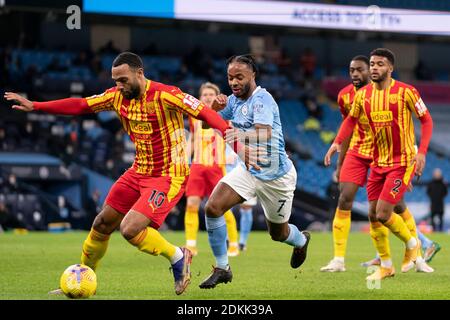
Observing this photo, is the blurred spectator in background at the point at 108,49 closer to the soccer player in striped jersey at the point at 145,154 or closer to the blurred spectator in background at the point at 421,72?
the blurred spectator in background at the point at 421,72

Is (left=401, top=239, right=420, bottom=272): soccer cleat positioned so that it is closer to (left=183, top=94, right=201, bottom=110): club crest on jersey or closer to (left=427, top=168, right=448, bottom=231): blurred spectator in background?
(left=183, top=94, right=201, bottom=110): club crest on jersey

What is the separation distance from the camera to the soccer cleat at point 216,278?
970 cm

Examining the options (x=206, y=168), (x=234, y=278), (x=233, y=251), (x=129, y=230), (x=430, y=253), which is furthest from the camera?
(x=206, y=168)

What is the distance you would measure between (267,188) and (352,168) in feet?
9.28

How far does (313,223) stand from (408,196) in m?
6.25

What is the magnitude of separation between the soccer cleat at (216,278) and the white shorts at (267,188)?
0.80 m

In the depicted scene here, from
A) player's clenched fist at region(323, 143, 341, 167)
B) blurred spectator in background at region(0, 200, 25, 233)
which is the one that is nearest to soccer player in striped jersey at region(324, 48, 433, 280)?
player's clenched fist at region(323, 143, 341, 167)

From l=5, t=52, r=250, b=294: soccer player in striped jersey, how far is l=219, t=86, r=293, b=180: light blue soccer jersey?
0.66 m

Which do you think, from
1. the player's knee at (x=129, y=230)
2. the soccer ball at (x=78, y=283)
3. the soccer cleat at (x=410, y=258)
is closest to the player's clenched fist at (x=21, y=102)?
the player's knee at (x=129, y=230)

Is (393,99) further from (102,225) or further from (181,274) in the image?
(102,225)

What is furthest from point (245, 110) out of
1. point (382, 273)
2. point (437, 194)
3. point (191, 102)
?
point (437, 194)

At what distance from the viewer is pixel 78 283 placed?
875 centimetres

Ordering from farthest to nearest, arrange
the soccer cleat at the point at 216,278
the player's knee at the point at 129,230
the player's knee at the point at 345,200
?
1. the player's knee at the point at 345,200
2. the soccer cleat at the point at 216,278
3. the player's knee at the point at 129,230
